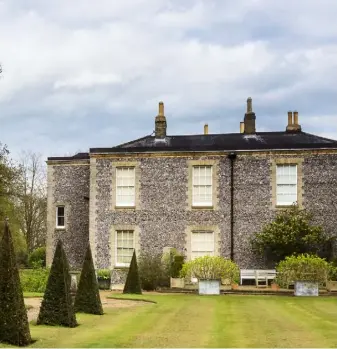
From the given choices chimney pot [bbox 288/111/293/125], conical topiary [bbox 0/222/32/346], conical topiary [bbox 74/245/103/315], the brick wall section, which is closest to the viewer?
conical topiary [bbox 0/222/32/346]

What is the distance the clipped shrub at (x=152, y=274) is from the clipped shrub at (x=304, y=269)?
17.7 ft

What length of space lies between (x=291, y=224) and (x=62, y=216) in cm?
1275

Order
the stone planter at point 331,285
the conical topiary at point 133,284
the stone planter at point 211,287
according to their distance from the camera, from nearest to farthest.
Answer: the conical topiary at point 133,284
the stone planter at point 211,287
the stone planter at point 331,285

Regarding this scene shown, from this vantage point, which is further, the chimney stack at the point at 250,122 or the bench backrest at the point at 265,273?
the chimney stack at the point at 250,122

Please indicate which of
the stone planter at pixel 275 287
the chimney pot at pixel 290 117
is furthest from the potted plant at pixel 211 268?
the chimney pot at pixel 290 117

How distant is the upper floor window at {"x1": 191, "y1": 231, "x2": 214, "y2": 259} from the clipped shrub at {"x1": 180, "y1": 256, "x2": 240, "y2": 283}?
228cm

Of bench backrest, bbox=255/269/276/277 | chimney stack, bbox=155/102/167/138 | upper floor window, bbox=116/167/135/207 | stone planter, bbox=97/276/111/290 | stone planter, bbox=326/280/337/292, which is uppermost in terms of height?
chimney stack, bbox=155/102/167/138

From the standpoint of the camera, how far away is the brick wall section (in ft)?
121

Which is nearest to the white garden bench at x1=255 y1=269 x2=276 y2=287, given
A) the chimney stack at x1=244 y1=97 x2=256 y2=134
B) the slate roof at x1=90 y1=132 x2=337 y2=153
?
the slate roof at x1=90 y1=132 x2=337 y2=153

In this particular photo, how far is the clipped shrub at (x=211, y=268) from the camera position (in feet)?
99.3

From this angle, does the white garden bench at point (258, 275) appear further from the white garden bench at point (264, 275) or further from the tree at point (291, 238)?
the tree at point (291, 238)

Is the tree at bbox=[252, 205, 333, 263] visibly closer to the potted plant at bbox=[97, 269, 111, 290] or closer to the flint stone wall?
the flint stone wall

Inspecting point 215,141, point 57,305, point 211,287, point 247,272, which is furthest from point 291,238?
point 57,305

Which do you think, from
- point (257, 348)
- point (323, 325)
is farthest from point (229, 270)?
point (257, 348)
